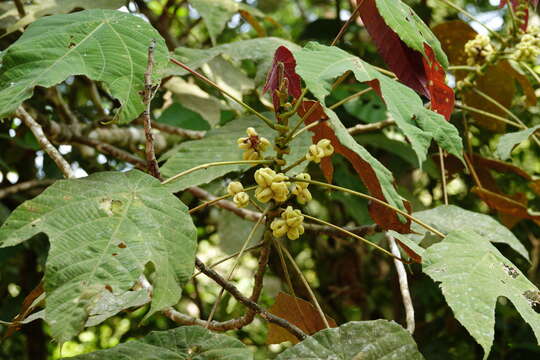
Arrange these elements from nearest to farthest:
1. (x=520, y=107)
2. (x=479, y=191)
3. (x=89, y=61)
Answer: (x=89, y=61), (x=479, y=191), (x=520, y=107)

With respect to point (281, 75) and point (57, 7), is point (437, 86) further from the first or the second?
point (57, 7)

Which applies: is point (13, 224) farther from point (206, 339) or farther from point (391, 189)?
point (391, 189)

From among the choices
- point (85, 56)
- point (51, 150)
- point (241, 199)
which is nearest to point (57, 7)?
point (51, 150)

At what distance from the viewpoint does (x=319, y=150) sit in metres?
1.03

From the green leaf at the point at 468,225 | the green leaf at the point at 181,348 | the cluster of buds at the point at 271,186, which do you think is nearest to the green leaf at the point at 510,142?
the green leaf at the point at 468,225

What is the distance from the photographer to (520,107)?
2.32 metres

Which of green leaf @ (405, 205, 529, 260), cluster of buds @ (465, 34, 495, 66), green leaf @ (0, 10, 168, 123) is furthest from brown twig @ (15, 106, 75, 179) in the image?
cluster of buds @ (465, 34, 495, 66)

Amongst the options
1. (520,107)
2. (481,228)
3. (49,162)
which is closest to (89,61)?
(481,228)

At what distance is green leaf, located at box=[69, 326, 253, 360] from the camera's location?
0.84 m

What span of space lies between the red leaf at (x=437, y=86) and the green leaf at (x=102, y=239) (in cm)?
50

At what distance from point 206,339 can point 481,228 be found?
66 centimetres

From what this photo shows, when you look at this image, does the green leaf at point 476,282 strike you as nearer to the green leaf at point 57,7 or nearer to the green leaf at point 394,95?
the green leaf at point 394,95

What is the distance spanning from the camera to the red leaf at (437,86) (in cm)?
112

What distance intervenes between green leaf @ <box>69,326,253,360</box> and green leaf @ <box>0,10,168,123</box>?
295 mm
